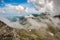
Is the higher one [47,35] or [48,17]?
[48,17]

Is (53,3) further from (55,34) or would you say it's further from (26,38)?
(26,38)

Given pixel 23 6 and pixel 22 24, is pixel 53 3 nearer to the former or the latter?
pixel 23 6

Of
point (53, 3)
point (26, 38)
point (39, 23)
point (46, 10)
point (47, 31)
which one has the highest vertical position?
point (53, 3)

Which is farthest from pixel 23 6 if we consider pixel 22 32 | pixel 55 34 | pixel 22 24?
pixel 55 34

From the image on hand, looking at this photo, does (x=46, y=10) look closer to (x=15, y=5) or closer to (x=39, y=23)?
(x=39, y=23)

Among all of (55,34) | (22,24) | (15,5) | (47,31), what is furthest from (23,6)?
(55,34)

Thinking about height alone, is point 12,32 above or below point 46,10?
below
